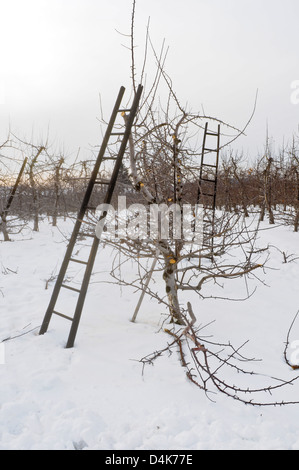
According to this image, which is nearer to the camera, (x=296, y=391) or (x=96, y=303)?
(x=296, y=391)

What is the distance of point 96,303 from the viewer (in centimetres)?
505

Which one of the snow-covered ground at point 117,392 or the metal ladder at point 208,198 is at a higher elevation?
the metal ladder at point 208,198

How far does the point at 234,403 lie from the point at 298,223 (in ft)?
39.8

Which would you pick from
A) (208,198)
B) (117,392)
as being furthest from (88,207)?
(208,198)

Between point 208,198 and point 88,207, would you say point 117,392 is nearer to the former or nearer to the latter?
point 88,207

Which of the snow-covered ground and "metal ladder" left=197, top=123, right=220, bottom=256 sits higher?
"metal ladder" left=197, top=123, right=220, bottom=256

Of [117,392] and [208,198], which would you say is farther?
[208,198]

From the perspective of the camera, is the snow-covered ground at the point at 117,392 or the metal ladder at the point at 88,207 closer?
the snow-covered ground at the point at 117,392

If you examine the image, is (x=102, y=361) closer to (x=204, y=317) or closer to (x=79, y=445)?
(x=79, y=445)

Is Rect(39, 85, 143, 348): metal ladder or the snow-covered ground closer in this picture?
the snow-covered ground

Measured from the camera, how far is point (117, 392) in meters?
2.55

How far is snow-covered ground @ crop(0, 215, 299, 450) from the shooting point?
212 cm

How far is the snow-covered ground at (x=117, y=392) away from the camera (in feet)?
6.94
